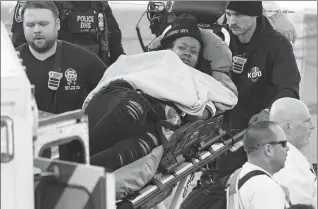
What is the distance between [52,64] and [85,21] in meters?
1.16

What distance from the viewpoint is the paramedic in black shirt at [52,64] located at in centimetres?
395

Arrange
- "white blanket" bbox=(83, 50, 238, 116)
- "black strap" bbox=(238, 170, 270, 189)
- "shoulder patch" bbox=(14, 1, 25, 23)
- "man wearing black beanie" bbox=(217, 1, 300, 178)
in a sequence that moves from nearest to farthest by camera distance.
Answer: "black strap" bbox=(238, 170, 270, 189)
"white blanket" bbox=(83, 50, 238, 116)
"man wearing black beanie" bbox=(217, 1, 300, 178)
"shoulder patch" bbox=(14, 1, 25, 23)

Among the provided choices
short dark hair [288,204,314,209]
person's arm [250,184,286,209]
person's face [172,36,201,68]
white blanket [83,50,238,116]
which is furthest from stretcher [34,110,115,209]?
person's face [172,36,201,68]

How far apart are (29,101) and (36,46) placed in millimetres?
2382

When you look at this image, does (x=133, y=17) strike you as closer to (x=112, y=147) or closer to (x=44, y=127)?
(x=112, y=147)

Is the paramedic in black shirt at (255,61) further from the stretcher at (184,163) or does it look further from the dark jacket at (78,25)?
the dark jacket at (78,25)

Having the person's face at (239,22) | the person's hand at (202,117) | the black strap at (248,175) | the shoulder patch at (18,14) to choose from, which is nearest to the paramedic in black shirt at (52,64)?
the shoulder patch at (18,14)

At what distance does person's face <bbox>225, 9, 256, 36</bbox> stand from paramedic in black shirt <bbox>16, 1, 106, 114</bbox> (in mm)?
961

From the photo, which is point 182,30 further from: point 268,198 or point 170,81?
point 268,198

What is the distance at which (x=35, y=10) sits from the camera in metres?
3.94

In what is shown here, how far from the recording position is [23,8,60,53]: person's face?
12.9 ft

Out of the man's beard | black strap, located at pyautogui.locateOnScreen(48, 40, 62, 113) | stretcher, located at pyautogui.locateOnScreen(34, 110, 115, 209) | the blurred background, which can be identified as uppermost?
stretcher, located at pyautogui.locateOnScreen(34, 110, 115, 209)

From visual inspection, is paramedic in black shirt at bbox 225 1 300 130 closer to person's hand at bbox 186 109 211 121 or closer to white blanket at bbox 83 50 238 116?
white blanket at bbox 83 50 238 116

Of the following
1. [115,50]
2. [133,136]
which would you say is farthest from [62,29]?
[133,136]
